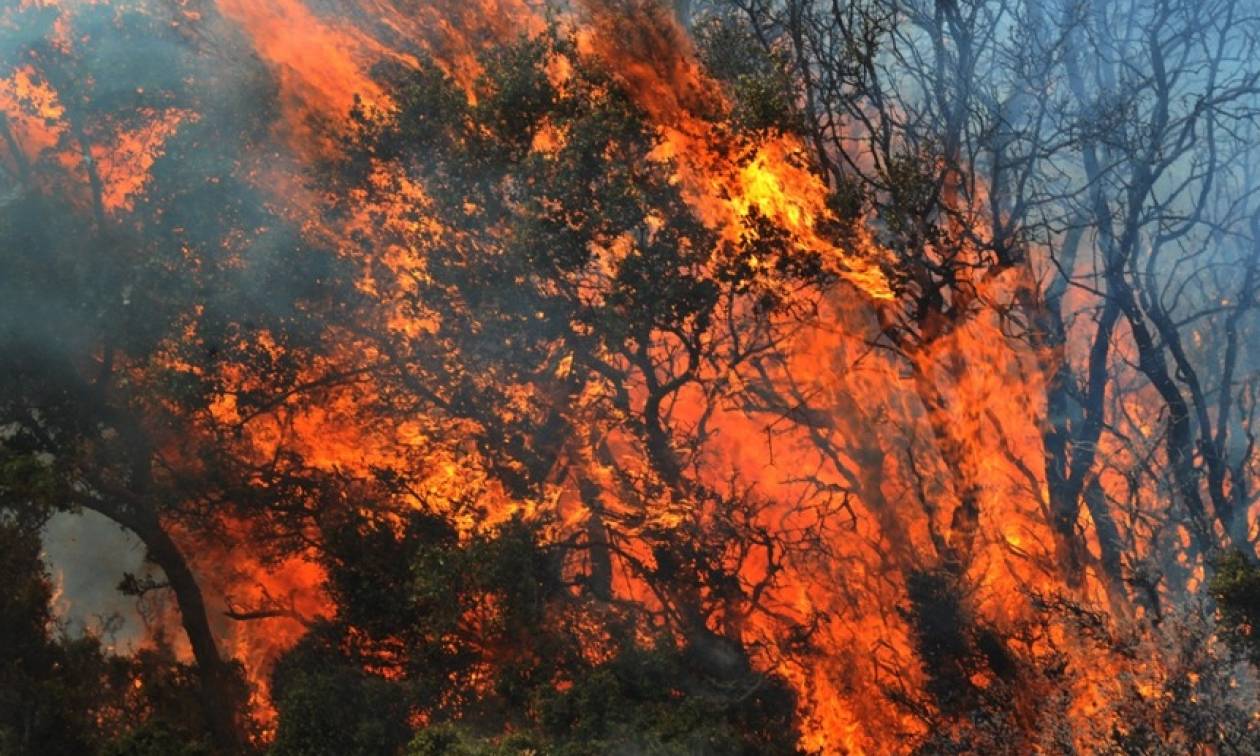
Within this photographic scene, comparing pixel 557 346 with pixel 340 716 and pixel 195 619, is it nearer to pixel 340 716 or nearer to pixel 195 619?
pixel 340 716

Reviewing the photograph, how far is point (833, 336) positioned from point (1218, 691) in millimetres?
7957

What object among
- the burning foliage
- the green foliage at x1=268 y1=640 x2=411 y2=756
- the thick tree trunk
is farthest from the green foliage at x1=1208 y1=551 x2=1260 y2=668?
the thick tree trunk

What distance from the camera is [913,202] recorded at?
10992 mm

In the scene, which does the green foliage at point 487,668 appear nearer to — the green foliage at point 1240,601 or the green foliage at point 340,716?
the green foliage at point 340,716

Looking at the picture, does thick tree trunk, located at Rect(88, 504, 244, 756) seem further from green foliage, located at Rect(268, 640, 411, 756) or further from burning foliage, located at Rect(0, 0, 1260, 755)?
green foliage, located at Rect(268, 640, 411, 756)

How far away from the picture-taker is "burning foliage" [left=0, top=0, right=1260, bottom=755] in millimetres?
11531

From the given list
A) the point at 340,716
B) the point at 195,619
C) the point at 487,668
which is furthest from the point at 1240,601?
the point at 195,619

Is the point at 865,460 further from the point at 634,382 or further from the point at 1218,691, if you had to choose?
the point at 1218,691

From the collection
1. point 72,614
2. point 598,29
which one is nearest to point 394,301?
Result: point 598,29

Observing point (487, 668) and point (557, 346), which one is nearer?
point (487, 668)

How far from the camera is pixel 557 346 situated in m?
13.6

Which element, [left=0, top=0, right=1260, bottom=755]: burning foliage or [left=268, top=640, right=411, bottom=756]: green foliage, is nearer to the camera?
[left=268, top=640, right=411, bottom=756]: green foliage

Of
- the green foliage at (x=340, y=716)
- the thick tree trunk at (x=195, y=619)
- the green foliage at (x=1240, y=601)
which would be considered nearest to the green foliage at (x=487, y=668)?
the green foliage at (x=340, y=716)

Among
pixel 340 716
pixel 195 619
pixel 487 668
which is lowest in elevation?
pixel 340 716
